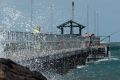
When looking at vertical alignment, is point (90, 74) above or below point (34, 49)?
below

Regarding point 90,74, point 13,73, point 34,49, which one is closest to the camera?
point 13,73

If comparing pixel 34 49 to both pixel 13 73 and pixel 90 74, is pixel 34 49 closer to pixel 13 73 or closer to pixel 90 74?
pixel 90 74

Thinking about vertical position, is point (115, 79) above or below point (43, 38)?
below

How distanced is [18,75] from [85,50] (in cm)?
5190

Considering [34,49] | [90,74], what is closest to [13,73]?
[34,49]

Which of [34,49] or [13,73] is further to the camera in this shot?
[34,49]

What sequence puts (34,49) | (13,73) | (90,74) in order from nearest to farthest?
(13,73) → (34,49) → (90,74)

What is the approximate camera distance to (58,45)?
45312 mm

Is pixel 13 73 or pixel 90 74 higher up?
pixel 13 73

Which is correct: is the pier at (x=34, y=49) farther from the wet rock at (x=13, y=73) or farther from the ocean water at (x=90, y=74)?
the wet rock at (x=13, y=73)

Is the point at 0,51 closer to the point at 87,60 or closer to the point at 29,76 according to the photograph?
the point at 29,76

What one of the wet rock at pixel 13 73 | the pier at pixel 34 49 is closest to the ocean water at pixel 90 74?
the pier at pixel 34 49

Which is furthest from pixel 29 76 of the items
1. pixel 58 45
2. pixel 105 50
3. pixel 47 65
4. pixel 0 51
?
pixel 105 50

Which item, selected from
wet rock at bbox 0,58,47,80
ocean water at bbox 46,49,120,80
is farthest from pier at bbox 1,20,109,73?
wet rock at bbox 0,58,47,80
